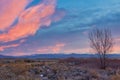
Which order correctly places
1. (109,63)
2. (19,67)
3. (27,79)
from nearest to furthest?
(27,79) → (19,67) → (109,63)

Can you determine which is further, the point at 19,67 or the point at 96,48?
the point at 96,48

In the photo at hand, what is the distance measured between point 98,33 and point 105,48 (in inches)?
118

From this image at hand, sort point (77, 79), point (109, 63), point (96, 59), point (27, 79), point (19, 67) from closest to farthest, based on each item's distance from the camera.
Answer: point (27, 79) → point (77, 79) → point (19, 67) → point (109, 63) → point (96, 59)

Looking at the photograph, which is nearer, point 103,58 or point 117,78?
point 117,78

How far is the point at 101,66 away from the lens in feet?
175

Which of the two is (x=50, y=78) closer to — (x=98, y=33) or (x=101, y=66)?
(x=101, y=66)

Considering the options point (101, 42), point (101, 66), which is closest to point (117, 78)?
point (101, 66)

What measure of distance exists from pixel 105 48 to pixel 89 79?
3307cm

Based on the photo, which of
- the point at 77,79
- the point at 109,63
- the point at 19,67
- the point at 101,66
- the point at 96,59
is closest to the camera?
the point at 77,79

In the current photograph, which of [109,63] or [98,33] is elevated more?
[98,33]

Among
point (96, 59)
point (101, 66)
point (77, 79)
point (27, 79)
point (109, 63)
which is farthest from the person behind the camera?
point (96, 59)

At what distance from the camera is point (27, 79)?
19.4 metres

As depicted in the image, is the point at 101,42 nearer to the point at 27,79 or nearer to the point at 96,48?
the point at 96,48

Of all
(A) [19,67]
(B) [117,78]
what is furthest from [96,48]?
(B) [117,78]
